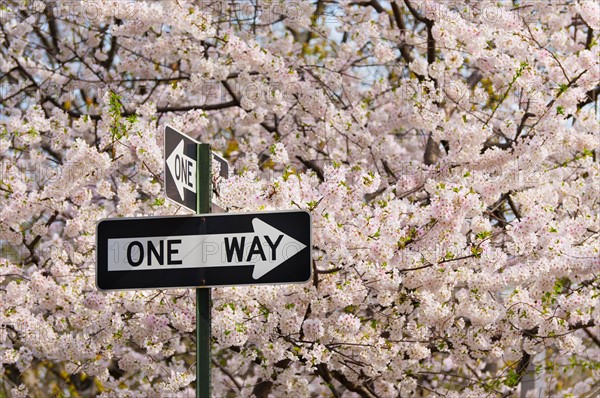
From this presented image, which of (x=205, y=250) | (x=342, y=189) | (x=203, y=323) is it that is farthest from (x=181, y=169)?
(x=342, y=189)

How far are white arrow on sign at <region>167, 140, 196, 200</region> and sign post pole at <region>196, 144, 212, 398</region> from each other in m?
0.04

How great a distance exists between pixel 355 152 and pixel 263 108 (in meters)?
1.08

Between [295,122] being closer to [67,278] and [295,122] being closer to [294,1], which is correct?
[294,1]

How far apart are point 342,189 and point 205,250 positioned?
267 cm

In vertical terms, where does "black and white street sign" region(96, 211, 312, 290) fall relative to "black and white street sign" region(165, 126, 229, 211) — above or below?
below

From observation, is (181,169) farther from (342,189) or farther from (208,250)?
(342,189)

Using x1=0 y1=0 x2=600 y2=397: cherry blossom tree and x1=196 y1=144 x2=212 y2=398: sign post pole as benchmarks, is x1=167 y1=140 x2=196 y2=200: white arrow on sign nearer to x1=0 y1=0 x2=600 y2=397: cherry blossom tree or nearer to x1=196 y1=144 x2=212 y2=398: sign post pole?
x1=196 y1=144 x2=212 y2=398: sign post pole

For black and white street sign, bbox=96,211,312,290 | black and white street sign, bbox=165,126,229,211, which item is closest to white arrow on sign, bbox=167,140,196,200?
black and white street sign, bbox=165,126,229,211

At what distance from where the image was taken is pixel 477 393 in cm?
875

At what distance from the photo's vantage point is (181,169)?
173 inches

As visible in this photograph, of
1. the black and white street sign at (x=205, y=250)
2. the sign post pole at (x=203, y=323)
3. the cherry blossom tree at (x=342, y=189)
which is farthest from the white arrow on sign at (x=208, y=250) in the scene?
the cherry blossom tree at (x=342, y=189)

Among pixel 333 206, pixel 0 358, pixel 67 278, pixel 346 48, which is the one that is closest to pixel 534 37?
pixel 346 48

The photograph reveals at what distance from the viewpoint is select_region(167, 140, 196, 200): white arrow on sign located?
430cm

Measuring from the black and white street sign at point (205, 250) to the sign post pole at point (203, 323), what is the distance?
85 millimetres
